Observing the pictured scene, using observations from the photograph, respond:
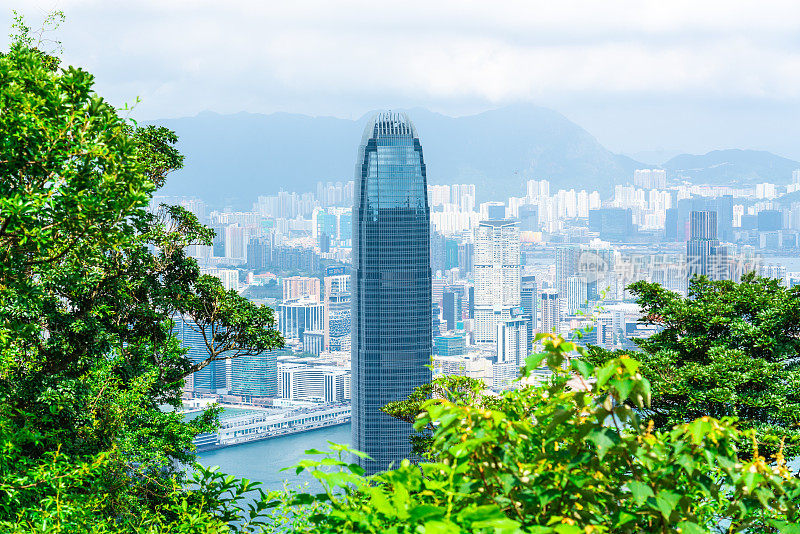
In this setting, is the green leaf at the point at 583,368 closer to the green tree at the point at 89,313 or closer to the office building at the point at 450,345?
the green tree at the point at 89,313

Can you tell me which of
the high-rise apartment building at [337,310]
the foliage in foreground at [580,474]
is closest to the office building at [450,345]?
the high-rise apartment building at [337,310]

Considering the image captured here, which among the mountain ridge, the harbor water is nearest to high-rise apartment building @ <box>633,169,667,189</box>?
the mountain ridge

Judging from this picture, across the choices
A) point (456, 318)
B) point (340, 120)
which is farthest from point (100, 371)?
point (340, 120)

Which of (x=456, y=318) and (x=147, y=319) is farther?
(x=456, y=318)

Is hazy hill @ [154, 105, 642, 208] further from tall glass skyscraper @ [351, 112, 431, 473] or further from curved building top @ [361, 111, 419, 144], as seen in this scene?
tall glass skyscraper @ [351, 112, 431, 473]

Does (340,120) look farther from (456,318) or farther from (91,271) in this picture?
(91,271)

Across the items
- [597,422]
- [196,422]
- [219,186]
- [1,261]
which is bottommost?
[196,422]
